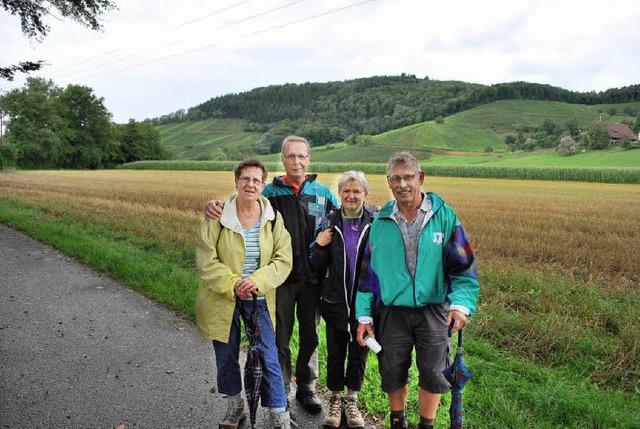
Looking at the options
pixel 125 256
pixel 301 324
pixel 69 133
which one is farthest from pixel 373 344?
pixel 69 133

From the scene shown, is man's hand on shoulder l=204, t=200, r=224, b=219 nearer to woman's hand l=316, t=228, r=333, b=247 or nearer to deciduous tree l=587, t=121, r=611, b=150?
woman's hand l=316, t=228, r=333, b=247

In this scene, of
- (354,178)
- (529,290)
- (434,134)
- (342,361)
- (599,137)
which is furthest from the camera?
(434,134)

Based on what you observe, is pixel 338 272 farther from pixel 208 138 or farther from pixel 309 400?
pixel 208 138

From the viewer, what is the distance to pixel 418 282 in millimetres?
2539

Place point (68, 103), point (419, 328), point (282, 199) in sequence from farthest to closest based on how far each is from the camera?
point (68, 103) < point (282, 199) < point (419, 328)

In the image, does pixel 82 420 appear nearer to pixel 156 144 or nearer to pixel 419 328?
pixel 419 328

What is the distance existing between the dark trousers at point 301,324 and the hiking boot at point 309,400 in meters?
0.04

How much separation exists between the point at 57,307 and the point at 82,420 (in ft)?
9.54

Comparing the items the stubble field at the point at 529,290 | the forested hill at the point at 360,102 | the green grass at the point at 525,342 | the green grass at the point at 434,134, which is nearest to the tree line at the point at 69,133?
the green grass at the point at 434,134

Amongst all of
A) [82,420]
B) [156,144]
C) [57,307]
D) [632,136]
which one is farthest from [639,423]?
[156,144]

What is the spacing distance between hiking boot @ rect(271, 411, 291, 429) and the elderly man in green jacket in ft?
2.43

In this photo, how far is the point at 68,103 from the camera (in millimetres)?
72625

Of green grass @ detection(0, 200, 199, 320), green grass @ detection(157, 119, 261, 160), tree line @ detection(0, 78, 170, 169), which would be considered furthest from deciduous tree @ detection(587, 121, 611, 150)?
tree line @ detection(0, 78, 170, 169)

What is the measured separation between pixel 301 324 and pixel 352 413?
0.75 metres
